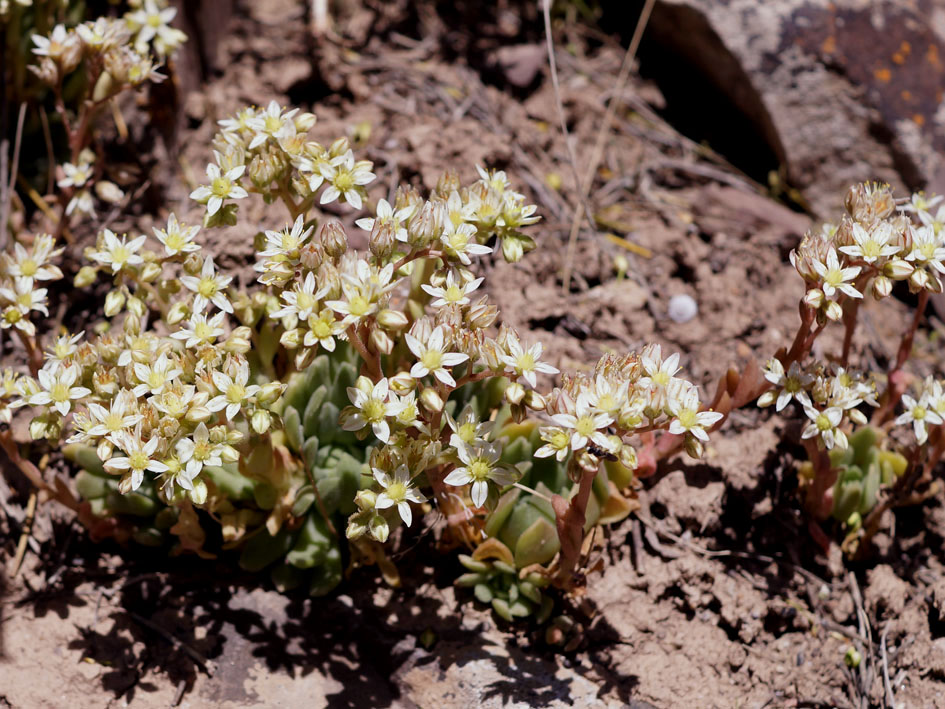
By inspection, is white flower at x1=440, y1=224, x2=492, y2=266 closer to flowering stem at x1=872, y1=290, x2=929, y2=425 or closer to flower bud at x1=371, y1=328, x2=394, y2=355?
flower bud at x1=371, y1=328, x2=394, y2=355

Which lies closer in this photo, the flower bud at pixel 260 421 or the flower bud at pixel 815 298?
the flower bud at pixel 260 421

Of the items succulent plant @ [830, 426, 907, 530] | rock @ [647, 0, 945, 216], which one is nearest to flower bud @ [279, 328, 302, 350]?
succulent plant @ [830, 426, 907, 530]

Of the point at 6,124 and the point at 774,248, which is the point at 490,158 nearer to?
the point at 774,248

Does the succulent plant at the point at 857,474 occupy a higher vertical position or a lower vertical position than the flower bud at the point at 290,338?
lower

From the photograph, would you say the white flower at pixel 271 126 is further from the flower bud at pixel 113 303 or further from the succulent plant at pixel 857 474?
the succulent plant at pixel 857 474

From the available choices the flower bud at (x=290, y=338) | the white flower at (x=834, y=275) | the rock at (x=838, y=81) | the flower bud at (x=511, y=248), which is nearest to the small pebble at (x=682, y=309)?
the rock at (x=838, y=81)
